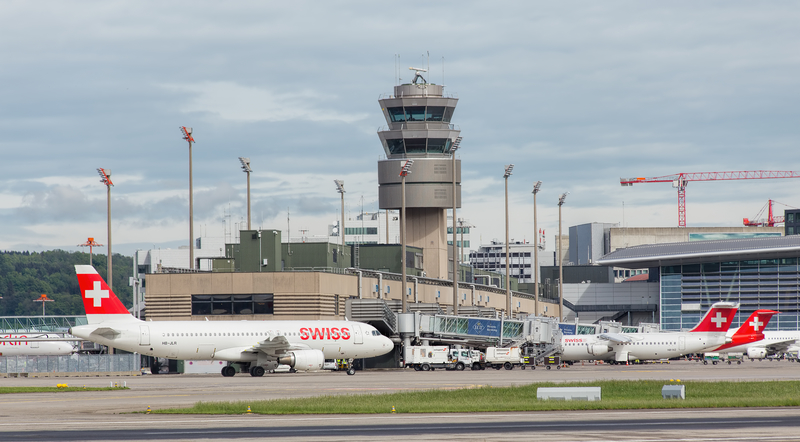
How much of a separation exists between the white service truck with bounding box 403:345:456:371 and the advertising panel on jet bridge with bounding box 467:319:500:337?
5355 millimetres

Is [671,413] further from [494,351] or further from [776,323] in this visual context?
[776,323]

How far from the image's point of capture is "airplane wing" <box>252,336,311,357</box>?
209 ft

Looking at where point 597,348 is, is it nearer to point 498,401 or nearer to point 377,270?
point 377,270

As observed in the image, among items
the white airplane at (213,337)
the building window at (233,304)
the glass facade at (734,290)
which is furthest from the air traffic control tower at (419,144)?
the white airplane at (213,337)

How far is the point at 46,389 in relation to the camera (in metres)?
49.3

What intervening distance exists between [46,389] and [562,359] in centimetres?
4998

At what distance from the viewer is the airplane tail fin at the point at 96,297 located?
62000mm

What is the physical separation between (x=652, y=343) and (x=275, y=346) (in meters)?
38.4

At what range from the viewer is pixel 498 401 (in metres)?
37.7

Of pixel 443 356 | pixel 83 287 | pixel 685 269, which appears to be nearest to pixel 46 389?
pixel 83 287

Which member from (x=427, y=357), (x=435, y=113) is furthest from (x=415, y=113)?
(x=427, y=357)

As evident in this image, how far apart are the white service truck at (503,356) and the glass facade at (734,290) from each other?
229 feet

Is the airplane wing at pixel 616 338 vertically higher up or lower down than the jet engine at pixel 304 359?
lower down

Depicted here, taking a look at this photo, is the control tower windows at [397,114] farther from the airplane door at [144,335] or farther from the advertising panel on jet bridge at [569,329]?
the airplane door at [144,335]
